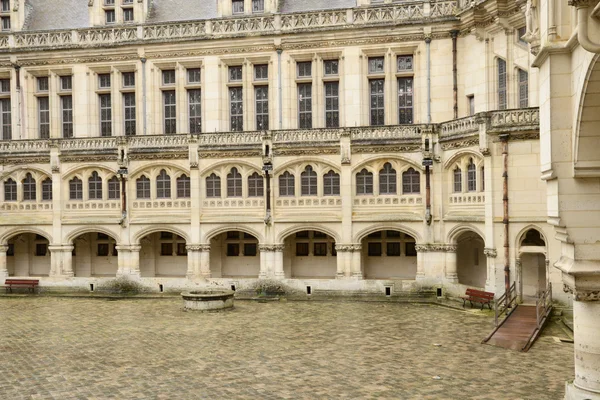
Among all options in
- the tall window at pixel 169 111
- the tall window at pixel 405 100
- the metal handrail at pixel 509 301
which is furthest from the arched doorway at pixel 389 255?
the tall window at pixel 169 111

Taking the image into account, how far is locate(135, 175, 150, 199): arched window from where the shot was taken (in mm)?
32188

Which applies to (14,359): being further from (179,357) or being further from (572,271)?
(572,271)

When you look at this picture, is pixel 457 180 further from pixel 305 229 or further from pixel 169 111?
pixel 169 111

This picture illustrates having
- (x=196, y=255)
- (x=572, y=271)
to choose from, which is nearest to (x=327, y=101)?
(x=196, y=255)

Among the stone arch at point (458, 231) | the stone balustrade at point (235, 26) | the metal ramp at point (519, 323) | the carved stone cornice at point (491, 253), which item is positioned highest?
the stone balustrade at point (235, 26)

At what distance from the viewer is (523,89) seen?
27.0 m

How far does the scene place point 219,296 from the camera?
26.4m

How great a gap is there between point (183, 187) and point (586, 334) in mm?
23288

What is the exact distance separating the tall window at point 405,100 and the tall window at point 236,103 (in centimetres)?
798

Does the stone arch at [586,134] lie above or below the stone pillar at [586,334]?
above

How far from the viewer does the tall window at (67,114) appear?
3406cm

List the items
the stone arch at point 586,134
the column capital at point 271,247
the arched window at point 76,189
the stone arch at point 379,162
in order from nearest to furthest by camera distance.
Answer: the stone arch at point 586,134 → the stone arch at point 379,162 → the column capital at point 271,247 → the arched window at point 76,189

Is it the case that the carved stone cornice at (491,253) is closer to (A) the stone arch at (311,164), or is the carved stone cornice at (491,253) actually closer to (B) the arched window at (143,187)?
(A) the stone arch at (311,164)

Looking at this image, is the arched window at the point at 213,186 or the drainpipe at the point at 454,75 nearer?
the drainpipe at the point at 454,75
